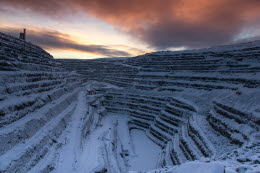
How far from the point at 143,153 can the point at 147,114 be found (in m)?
7.32

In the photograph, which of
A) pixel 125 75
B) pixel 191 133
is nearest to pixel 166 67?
pixel 125 75

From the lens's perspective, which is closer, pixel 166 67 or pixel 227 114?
pixel 227 114

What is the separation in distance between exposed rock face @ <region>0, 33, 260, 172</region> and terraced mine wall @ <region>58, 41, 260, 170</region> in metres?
0.08

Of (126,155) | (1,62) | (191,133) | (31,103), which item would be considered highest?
(1,62)

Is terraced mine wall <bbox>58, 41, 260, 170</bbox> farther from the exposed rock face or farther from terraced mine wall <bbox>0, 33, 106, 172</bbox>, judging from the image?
terraced mine wall <bbox>0, 33, 106, 172</bbox>

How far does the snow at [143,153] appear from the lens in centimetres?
1435

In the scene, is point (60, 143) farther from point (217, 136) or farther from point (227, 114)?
point (227, 114)

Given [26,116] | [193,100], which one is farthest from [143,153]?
[26,116]

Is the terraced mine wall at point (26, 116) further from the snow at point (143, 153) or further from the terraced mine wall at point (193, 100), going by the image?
the terraced mine wall at point (193, 100)

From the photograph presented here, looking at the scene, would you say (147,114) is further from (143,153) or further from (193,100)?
(143,153)

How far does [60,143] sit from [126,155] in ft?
21.5

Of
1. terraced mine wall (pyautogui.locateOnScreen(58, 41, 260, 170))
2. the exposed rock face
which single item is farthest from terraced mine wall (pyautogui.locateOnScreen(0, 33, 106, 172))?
terraced mine wall (pyautogui.locateOnScreen(58, 41, 260, 170))

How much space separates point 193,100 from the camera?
1919cm

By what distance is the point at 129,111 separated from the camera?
83.0 ft
